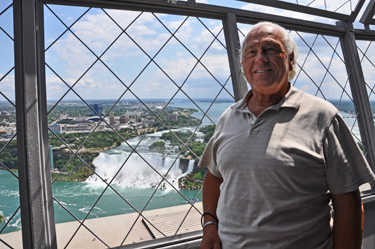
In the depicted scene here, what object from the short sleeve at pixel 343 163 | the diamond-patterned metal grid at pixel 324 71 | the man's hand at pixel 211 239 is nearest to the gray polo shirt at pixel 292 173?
the short sleeve at pixel 343 163

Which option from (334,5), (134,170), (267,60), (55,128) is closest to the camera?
(267,60)

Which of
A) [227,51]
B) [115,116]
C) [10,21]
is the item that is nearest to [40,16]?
[10,21]

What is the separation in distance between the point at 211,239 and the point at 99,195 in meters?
0.79

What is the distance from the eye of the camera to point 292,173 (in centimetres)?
78

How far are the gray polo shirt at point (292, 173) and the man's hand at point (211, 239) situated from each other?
0.37ft

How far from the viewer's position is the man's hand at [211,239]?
3.21 feet

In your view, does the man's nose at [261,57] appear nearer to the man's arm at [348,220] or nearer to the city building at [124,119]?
the man's arm at [348,220]

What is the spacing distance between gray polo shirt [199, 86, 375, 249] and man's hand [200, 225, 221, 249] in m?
0.11

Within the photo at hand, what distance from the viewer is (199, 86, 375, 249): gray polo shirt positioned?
31.0 inches

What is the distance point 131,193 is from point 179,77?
878mm

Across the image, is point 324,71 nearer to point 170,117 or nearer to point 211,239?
point 170,117

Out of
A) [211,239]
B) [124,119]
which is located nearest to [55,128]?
[124,119]

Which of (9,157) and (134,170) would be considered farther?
(134,170)

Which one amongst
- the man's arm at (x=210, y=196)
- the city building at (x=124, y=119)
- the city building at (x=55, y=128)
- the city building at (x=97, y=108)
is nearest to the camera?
the man's arm at (x=210, y=196)
